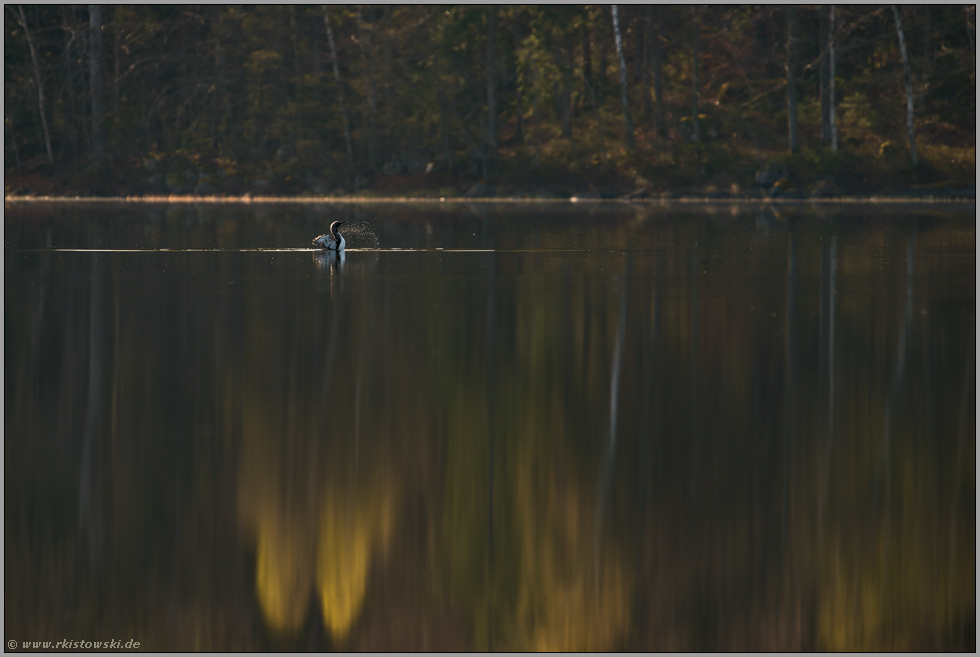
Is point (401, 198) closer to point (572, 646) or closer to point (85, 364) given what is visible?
point (85, 364)

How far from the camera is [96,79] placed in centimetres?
7506

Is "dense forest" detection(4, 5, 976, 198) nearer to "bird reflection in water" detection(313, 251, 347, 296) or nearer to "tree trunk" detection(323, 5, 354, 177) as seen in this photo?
"tree trunk" detection(323, 5, 354, 177)

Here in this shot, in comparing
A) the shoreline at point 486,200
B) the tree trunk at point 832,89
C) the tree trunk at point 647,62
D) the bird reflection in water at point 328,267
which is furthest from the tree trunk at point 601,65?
the bird reflection in water at point 328,267

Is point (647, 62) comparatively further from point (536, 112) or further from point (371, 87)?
point (371, 87)

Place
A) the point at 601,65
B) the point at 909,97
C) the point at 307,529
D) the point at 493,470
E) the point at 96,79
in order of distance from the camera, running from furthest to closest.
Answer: the point at 96,79 < the point at 601,65 < the point at 909,97 < the point at 493,470 < the point at 307,529

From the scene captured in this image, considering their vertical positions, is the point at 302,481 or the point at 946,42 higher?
the point at 946,42

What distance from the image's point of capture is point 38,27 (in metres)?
75.4

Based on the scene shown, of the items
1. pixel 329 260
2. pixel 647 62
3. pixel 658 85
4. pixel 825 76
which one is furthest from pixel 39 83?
pixel 329 260

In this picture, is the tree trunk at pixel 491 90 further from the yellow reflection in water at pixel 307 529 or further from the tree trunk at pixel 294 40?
the yellow reflection in water at pixel 307 529

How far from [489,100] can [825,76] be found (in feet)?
55.6

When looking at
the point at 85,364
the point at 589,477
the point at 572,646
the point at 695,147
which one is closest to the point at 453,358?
the point at 85,364

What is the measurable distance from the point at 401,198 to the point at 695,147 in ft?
48.8

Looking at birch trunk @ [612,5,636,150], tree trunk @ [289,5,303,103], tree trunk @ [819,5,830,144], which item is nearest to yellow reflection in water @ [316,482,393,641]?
tree trunk @ [819,5,830,144]

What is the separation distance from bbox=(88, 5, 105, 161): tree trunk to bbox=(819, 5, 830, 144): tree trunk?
39.7m
